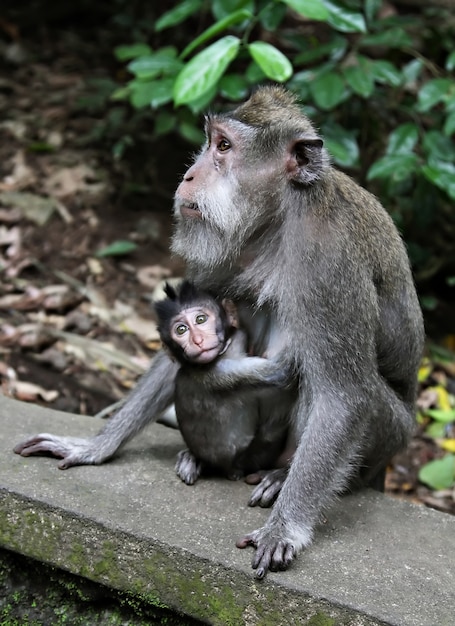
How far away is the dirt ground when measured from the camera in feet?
21.1

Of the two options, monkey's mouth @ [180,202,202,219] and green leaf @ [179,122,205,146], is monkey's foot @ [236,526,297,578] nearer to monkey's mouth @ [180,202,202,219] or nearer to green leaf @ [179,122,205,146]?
monkey's mouth @ [180,202,202,219]

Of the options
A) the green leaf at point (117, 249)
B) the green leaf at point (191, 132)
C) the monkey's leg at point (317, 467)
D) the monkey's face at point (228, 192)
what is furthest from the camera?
the green leaf at point (117, 249)

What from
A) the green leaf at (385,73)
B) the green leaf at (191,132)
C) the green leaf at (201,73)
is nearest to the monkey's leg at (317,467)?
the green leaf at (201,73)

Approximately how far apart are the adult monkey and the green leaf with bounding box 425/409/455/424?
246 cm

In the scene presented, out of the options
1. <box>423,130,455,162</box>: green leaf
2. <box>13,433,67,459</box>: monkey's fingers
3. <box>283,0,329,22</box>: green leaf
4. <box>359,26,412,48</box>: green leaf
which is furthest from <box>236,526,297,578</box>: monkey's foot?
<box>359,26,412,48</box>: green leaf

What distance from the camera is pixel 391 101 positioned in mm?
7941

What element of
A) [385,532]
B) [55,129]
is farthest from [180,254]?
[55,129]

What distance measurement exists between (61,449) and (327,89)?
3233 mm

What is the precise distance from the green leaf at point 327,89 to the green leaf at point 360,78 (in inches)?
2.9

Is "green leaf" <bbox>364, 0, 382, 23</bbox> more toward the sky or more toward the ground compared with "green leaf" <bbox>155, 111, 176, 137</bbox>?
more toward the sky

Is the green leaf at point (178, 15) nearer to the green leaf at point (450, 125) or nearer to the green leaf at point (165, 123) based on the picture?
the green leaf at point (165, 123)

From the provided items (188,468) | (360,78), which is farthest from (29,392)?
(360,78)

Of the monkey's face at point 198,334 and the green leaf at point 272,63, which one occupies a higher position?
the green leaf at point 272,63

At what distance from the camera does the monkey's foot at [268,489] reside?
165 inches
